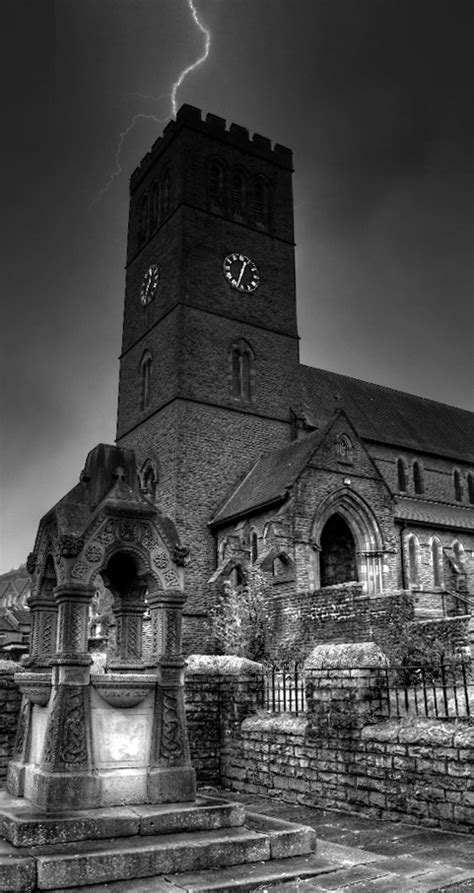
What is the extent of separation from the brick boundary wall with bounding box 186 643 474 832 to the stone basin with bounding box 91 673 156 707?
309 cm

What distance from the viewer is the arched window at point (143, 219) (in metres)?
36.4

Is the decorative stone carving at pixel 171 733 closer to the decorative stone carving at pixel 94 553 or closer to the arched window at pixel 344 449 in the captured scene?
the decorative stone carving at pixel 94 553

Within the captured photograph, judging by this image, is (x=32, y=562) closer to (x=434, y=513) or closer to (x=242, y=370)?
(x=242, y=370)

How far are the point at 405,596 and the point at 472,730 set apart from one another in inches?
386

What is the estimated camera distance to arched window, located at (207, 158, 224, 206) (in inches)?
1334

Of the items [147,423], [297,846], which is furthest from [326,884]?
[147,423]

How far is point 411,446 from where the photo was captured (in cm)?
3447

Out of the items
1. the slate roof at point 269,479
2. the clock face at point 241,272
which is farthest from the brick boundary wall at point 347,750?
the clock face at point 241,272

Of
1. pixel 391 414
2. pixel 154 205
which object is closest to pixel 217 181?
pixel 154 205

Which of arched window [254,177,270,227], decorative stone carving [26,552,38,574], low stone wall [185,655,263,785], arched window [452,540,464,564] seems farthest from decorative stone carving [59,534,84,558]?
arched window [254,177,270,227]

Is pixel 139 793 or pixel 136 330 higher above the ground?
pixel 136 330

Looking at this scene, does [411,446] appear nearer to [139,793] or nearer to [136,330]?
[136,330]

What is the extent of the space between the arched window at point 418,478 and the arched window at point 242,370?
9187 millimetres

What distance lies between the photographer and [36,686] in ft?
22.9
